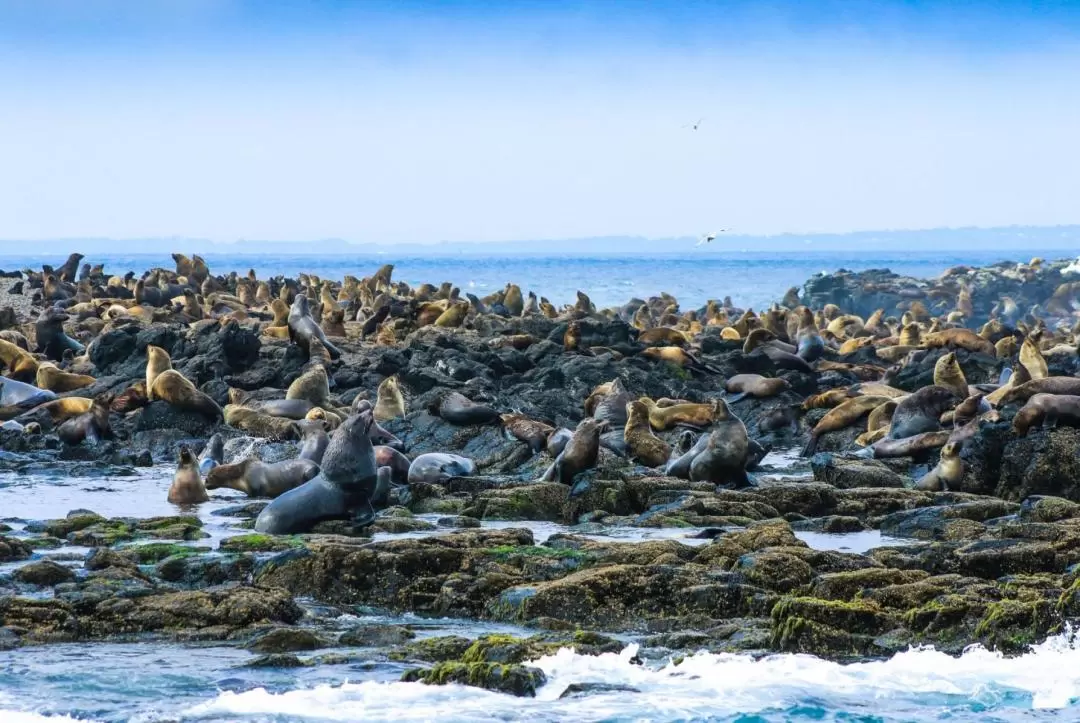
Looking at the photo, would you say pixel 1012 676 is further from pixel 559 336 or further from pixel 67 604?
pixel 559 336

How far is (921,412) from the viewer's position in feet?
55.9

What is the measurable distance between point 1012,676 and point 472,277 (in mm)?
114062

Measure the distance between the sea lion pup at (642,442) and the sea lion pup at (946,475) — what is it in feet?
9.98

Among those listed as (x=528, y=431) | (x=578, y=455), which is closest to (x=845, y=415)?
(x=528, y=431)

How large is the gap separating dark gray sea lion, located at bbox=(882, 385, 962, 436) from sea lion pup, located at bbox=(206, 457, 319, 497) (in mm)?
6715

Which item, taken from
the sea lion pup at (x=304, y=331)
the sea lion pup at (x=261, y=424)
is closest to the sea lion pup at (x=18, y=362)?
the sea lion pup at (x=304, y=331)

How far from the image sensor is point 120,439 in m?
19.4

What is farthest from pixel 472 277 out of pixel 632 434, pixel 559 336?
pixel 632 434

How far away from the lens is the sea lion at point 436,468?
1536 centimetres

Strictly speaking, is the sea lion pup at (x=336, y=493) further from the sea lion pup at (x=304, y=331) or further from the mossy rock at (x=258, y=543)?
the sea lion pup at (x=304, y=331)

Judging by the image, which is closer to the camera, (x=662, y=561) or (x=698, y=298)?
(x=662, y=561)

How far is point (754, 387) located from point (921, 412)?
4995 millimetres

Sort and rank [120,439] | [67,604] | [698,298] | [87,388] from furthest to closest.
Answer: [698,298] → [87,388] → [120,439] → [67,604]

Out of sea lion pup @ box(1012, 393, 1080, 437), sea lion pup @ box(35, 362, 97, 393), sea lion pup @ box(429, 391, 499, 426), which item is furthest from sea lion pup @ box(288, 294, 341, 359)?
sea lion pup @ box(1012, 393, 1080, 437)
